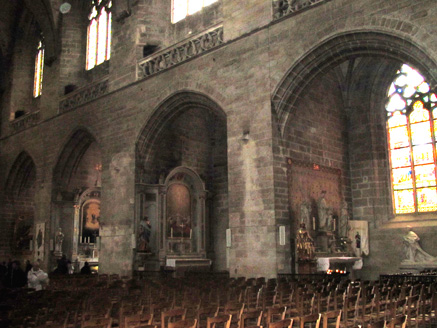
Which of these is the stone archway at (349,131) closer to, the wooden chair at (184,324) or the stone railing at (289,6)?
the stone railing at (289,6)

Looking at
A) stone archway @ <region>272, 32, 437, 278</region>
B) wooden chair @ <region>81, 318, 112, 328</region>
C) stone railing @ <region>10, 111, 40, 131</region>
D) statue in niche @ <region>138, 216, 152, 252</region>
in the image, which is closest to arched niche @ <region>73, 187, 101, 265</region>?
stone railing @ <region>10, 111, 40, 131</region>

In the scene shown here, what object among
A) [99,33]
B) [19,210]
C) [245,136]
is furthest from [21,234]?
[245,136]

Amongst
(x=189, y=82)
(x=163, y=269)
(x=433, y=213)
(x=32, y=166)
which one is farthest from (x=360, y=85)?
(x=32, y=166)

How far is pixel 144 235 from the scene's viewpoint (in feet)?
56.3

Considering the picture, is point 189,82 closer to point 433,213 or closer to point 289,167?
point 289,167

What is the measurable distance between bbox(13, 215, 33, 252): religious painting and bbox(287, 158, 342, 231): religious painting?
15671mm

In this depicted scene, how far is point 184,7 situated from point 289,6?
6250 mm

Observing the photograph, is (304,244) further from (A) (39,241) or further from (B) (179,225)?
(A) (39,241)

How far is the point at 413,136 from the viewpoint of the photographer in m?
16.4

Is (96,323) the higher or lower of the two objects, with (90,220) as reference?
lower

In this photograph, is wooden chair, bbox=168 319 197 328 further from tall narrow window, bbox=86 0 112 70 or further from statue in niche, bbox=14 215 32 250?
statue in niche, bbox=14 215 32 250

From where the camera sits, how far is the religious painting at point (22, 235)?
2467 cm

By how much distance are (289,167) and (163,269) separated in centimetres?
613

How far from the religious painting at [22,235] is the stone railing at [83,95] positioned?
697 centimetres
